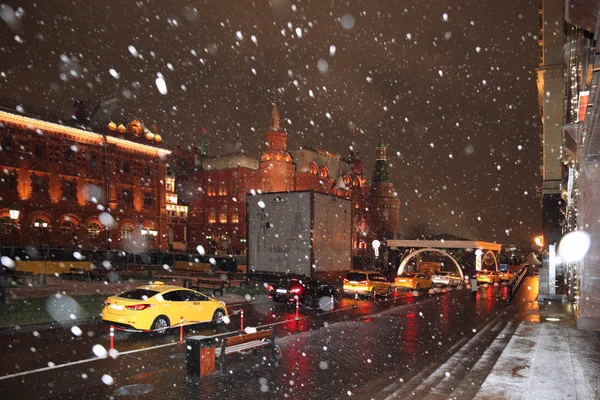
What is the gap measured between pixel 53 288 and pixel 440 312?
18.1 metres

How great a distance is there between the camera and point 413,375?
9719 millimetres

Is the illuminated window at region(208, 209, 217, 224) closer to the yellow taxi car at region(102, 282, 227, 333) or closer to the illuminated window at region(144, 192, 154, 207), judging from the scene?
the illuminated window at region(144, 192, 154, 207)

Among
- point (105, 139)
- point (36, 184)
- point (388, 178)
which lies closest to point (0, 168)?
point (36, 184)

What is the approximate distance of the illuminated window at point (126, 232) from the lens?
2163 inches

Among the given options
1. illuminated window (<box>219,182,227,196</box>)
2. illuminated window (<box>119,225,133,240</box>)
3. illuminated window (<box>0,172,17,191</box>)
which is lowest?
illuminated window (<box>119,225,133,240</box>)

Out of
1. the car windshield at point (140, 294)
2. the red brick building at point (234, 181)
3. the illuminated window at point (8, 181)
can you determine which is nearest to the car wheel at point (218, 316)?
the car windshield at point (140, 294)

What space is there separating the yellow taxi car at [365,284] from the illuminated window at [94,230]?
114 feet

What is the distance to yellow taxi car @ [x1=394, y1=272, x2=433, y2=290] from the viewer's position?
33656 millimetres

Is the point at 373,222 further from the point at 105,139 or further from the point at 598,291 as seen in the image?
the point at 598,291

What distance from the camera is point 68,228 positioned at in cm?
4903

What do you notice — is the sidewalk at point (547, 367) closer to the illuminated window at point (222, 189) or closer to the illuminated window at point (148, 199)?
the illuminated window at point (148, 199)

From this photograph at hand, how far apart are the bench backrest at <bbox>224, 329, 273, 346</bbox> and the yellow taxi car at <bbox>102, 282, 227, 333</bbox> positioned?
4.38 meters

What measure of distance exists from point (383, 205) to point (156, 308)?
11116 centimetres

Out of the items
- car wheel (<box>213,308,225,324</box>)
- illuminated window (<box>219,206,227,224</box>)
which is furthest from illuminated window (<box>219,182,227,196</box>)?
car wheel (<box>213,308,225,324</box>)
